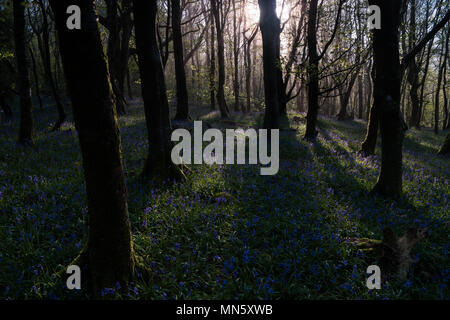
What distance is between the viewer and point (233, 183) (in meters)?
7.36

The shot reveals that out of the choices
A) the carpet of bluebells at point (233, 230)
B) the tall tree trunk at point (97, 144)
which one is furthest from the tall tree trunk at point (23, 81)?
the tall tree trunk at point (97, 144)

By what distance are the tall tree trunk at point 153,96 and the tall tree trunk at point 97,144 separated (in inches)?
147

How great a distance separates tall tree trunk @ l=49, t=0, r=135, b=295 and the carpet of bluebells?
429mm

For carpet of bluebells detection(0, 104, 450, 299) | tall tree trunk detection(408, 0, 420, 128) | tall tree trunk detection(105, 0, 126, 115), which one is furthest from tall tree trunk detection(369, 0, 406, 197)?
tall tree trunk detection(408, 0, 420, 128)

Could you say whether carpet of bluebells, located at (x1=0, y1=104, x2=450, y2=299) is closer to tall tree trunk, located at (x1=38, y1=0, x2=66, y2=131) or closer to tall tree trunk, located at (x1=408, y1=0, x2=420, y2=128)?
tall tree trunk, located at (x1=38, y1=0, x2=66, y2=131)

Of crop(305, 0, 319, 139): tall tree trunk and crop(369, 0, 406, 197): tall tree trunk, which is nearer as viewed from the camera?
crop(369, 0, 406, 197): tall tree trunk

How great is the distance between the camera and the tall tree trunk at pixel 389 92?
6098mm

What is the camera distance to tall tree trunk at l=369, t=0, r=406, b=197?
610cm

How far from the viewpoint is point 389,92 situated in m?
6.36
